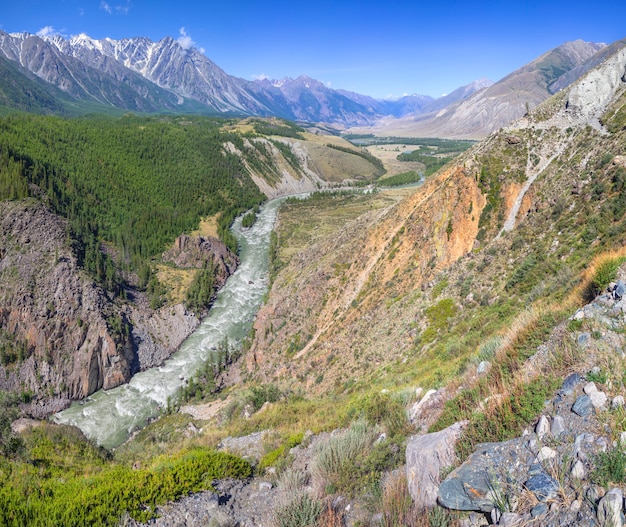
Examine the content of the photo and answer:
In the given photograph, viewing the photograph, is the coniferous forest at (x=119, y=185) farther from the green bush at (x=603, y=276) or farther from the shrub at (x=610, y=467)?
the shrub at (x=610, y=467)

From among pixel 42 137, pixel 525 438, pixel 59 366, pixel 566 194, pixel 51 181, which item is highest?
pixel 42 137

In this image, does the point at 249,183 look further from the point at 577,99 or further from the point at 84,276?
the point at 577,99

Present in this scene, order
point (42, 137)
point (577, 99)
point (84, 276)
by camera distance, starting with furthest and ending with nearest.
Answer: point (42, 137), point (84, 276), point (577, 99)

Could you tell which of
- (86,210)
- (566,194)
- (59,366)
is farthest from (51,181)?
(566,194)

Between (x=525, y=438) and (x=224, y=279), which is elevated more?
(x=525, y=438)

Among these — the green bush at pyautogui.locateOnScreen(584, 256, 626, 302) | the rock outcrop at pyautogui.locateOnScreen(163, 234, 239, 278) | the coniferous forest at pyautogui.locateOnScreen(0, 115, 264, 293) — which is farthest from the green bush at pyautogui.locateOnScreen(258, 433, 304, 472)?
the rock outcrop at pyautogui.locateOnScreen(163, 234, 239, 278)

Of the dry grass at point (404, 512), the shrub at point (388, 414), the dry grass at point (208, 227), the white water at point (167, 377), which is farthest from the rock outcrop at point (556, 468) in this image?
the dry grass at point (208, 227)

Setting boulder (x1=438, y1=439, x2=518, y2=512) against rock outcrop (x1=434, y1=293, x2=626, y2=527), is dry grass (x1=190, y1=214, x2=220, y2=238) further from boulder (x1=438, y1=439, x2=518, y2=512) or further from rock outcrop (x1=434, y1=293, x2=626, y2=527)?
rock outcrop (x1=434, y1=293, x2=626, y2=527)

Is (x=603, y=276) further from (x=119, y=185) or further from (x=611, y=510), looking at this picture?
(x=119, y=185)
